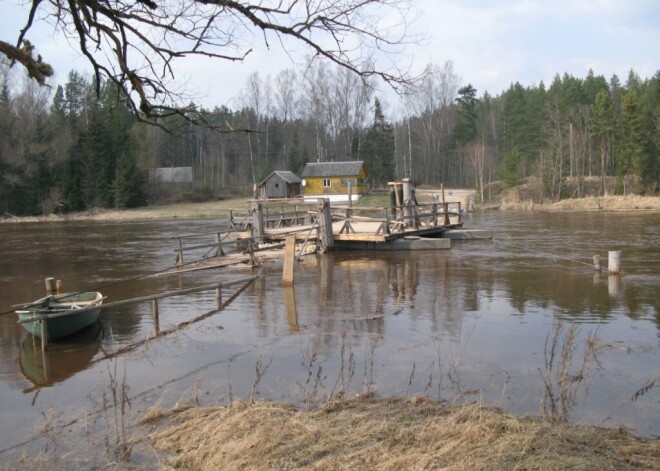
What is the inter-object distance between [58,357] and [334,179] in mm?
53446

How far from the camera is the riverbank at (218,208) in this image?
4888 centimetres

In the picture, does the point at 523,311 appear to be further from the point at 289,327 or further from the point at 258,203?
the point at 258,203

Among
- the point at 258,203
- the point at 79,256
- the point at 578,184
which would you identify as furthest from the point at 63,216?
the point at 578,184

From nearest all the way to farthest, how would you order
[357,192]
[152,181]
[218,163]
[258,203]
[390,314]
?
[390,314]
[258,203]
[357,192]
[152,181]
[218,163]

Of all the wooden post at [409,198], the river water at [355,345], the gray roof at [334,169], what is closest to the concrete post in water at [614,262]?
the river water at [355,345]

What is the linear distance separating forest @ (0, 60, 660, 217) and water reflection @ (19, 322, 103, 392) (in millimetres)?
34564

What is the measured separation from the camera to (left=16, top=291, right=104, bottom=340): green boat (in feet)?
35.5

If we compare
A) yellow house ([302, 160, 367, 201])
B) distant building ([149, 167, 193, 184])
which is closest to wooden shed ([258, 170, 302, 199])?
yellow house ([302, 160, 367, 201])

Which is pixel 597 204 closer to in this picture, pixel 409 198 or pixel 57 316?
pixel 409 198

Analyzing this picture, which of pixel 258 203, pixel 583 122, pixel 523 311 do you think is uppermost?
pixel 583 122

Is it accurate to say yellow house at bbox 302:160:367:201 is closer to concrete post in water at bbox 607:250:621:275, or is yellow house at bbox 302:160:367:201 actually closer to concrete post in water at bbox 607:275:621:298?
concrete post in water at bbox 607:250:621:275

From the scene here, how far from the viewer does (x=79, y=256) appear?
26781 mm

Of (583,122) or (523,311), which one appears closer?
(523,311)

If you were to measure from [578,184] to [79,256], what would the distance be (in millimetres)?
46337
